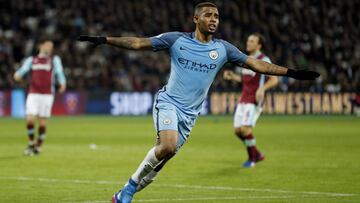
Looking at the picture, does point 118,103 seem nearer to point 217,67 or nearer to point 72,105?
point 72,105

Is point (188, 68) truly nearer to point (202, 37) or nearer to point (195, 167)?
point (202, 37)

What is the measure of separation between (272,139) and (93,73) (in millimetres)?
15569

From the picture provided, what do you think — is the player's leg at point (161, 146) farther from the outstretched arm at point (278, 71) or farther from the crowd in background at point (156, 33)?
the crowd in background at point (156, 33)

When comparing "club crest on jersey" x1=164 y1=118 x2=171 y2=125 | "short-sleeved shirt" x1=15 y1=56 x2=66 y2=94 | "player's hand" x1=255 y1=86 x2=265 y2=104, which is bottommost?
"player's hand" x1=255 y1=86 x2=265 y2=104

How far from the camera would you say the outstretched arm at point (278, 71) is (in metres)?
10.4

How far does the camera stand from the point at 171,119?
32.9 feet

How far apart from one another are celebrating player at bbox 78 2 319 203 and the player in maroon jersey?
593cm

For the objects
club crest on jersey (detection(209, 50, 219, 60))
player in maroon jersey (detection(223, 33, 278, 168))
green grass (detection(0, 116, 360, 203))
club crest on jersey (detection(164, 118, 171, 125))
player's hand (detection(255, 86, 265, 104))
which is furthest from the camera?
player's hand (detection(255, 86, 265, 104))

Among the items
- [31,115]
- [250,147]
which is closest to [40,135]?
[31,115]

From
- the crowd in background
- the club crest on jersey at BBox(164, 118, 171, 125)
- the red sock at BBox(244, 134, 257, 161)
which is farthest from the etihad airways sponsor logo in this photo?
the crowd in background

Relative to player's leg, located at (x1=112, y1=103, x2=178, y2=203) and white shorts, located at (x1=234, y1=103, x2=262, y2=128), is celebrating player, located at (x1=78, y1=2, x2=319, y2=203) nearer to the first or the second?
player's leg, located at (x1=112, y1=103, x2=178, y2=203)

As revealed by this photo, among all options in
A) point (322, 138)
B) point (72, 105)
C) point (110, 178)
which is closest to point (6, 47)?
point (72, 105)

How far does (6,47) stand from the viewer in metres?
36.8

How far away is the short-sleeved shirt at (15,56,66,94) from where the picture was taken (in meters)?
19.6
